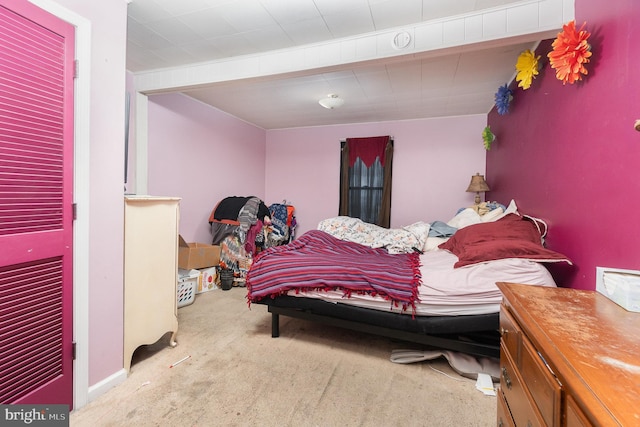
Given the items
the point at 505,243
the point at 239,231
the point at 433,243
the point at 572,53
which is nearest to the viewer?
the point at 572,53

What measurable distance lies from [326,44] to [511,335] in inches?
85.3

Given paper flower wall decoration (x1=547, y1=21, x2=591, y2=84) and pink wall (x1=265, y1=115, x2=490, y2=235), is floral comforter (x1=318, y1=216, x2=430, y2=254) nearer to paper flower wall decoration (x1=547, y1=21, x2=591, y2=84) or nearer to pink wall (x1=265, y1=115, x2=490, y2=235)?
pink wall (x1=265, y1=115, x2=490, y2=235)

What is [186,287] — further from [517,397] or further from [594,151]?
[594,151]

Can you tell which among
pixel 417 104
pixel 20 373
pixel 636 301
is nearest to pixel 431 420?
pixel 636 301

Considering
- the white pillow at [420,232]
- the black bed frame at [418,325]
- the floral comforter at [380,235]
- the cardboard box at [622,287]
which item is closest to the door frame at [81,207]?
the black bed frame at [418,325]

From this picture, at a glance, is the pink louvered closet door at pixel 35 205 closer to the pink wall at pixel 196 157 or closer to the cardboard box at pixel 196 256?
the cardboard box at pixel 196 256

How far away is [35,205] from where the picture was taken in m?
1.29

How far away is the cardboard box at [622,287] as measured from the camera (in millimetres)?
902

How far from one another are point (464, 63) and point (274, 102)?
2.27 m

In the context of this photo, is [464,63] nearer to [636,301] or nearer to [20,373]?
[636,301]

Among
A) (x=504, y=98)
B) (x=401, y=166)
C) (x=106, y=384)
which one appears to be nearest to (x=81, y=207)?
(x=106, y=384)

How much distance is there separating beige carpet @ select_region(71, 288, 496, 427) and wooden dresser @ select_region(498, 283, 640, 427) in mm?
620

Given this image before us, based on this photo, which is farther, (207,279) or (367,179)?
(367,179)

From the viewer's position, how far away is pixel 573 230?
1.59 metres
